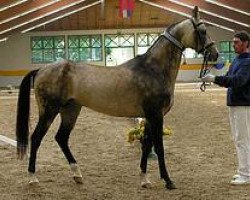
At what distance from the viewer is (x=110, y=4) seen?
32.2 meters

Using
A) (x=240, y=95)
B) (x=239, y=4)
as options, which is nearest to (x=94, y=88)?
(x=240, y=95)

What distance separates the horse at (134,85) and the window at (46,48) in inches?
1224

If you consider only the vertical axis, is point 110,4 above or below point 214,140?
above

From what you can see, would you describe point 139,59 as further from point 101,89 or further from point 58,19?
point 58,19

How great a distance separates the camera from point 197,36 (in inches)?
211

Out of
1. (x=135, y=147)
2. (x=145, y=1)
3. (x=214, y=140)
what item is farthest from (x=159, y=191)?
(x=145, y=1)

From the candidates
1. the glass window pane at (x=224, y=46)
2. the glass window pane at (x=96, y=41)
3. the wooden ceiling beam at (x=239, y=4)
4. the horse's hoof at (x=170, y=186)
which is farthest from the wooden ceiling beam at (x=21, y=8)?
the horse's hoof at (x=170, y=186)

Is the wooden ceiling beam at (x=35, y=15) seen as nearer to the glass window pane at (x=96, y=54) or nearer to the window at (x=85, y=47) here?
the window at (x=85, y=47)

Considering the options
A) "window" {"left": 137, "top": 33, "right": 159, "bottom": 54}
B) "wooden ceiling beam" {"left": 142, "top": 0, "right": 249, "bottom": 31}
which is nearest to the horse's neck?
"wooden ceiling beam" {"left": 142, "top": 0, "right": 249, "bottom": 31}

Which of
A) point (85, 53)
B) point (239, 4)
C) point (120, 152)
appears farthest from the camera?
point (85, 53)

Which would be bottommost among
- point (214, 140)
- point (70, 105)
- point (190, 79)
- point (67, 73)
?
point (190, 79)

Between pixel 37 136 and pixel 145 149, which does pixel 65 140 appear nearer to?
pixel 37 136

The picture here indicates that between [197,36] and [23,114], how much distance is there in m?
2.10

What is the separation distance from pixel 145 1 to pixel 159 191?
27.9 meters
